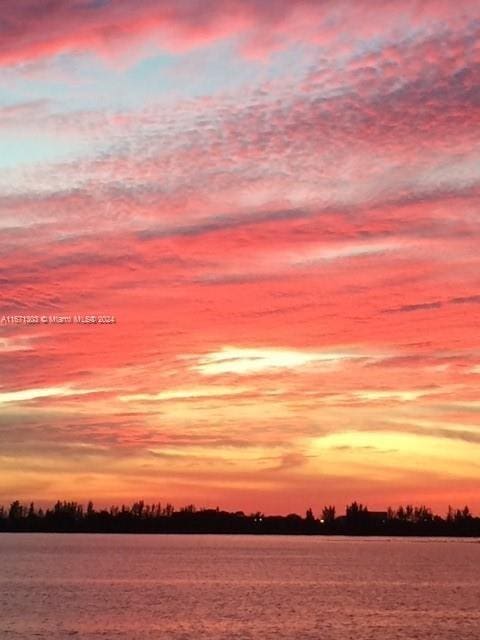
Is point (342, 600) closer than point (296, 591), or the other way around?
point (342, 600)

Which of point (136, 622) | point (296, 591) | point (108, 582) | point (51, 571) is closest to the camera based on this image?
point (136, 622)

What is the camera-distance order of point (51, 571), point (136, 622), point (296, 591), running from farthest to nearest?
point (51, 571)
point (296, 591)
point (136, 622)

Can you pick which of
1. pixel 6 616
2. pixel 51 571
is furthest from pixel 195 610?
pixel 51 571

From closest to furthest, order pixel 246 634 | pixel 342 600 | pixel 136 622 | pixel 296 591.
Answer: pixel 246 634 → pixel 136 622 → pixel 342 600 → pixel 296 591

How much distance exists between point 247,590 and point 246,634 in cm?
5632

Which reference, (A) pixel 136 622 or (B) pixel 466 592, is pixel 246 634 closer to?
(A) pixel 136 622

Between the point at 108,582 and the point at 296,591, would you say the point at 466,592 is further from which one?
the point at 108,582

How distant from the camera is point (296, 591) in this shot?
5556 inches

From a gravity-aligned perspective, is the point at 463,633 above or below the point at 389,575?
below

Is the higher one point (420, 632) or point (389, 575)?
point (389, 575)

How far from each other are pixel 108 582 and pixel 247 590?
26042 millimetres

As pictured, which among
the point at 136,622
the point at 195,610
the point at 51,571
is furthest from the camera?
the point at 51,571

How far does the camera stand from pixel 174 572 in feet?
648

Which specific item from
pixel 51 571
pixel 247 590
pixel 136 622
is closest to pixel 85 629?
pixel 136 622
